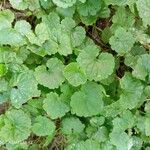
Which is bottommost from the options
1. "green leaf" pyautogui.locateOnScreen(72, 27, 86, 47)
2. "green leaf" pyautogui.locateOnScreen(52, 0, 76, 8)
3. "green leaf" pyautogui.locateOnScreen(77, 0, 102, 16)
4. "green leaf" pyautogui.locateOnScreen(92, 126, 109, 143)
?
"green leaf" pyautogui.locateOnScreen(92, 126, 109, 143)

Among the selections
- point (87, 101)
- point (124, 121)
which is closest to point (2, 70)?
point (87, 101)

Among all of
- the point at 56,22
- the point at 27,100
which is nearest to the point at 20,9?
the point at 56,22

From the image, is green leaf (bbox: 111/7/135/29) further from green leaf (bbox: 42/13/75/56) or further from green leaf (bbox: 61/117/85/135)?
green leaf (bbox: 61/117/85/135)

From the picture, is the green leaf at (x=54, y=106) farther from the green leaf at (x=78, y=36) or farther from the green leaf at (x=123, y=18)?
the green leaf at (x=123, y=18)

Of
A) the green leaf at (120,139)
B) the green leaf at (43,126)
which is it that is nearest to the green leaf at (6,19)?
the green leaf at (43,126)

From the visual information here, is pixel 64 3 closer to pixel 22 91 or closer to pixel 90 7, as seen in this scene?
pixel 90 7

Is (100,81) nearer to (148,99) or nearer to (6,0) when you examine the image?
(148,99)

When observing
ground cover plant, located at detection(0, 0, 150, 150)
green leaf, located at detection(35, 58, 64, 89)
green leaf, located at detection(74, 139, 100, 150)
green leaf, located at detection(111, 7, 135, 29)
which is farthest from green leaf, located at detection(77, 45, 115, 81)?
green leaf, located at detection(74, 139, 100, 150)
